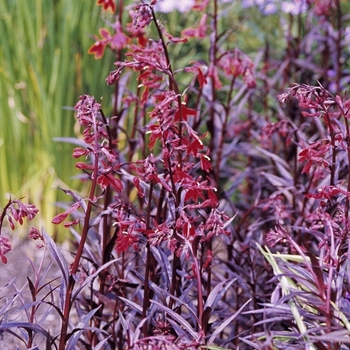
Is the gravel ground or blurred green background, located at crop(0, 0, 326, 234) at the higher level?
blurred green background, located at crop(0, 0, 326, 234)

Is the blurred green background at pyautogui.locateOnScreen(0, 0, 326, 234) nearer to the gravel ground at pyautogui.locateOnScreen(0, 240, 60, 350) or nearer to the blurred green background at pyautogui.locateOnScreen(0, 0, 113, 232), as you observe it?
the blurred green background at pyautogui.locateOnScreen(0, 0, 113, 232)

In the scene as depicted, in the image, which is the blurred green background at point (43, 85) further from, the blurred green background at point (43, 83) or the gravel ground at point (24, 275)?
the gravel ground at point (24, 275)

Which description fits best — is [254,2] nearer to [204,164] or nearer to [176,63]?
[176,63]

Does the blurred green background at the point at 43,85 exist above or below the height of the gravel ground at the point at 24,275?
above

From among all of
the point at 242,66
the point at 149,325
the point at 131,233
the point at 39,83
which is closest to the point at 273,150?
the point at 242,66

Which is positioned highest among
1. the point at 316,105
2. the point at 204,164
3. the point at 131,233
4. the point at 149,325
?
the point at 316,105

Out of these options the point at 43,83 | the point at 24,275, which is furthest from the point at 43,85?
the point at 24,275

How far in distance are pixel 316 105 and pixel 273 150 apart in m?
1.74

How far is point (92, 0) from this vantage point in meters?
3.39

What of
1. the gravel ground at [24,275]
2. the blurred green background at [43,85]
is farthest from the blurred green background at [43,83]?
the gravel ground at [24,275]

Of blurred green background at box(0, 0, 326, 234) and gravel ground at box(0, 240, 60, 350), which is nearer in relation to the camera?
gravel ground at box(0, 240, 60, 350)

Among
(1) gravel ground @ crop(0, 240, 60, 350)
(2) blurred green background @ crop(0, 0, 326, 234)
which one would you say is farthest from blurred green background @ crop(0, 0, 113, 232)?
(1) gravel ground @ crop(0, 240, 60, 350)

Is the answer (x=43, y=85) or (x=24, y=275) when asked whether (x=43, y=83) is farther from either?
(x=24, y=275)

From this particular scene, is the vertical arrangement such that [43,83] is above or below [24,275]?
above
